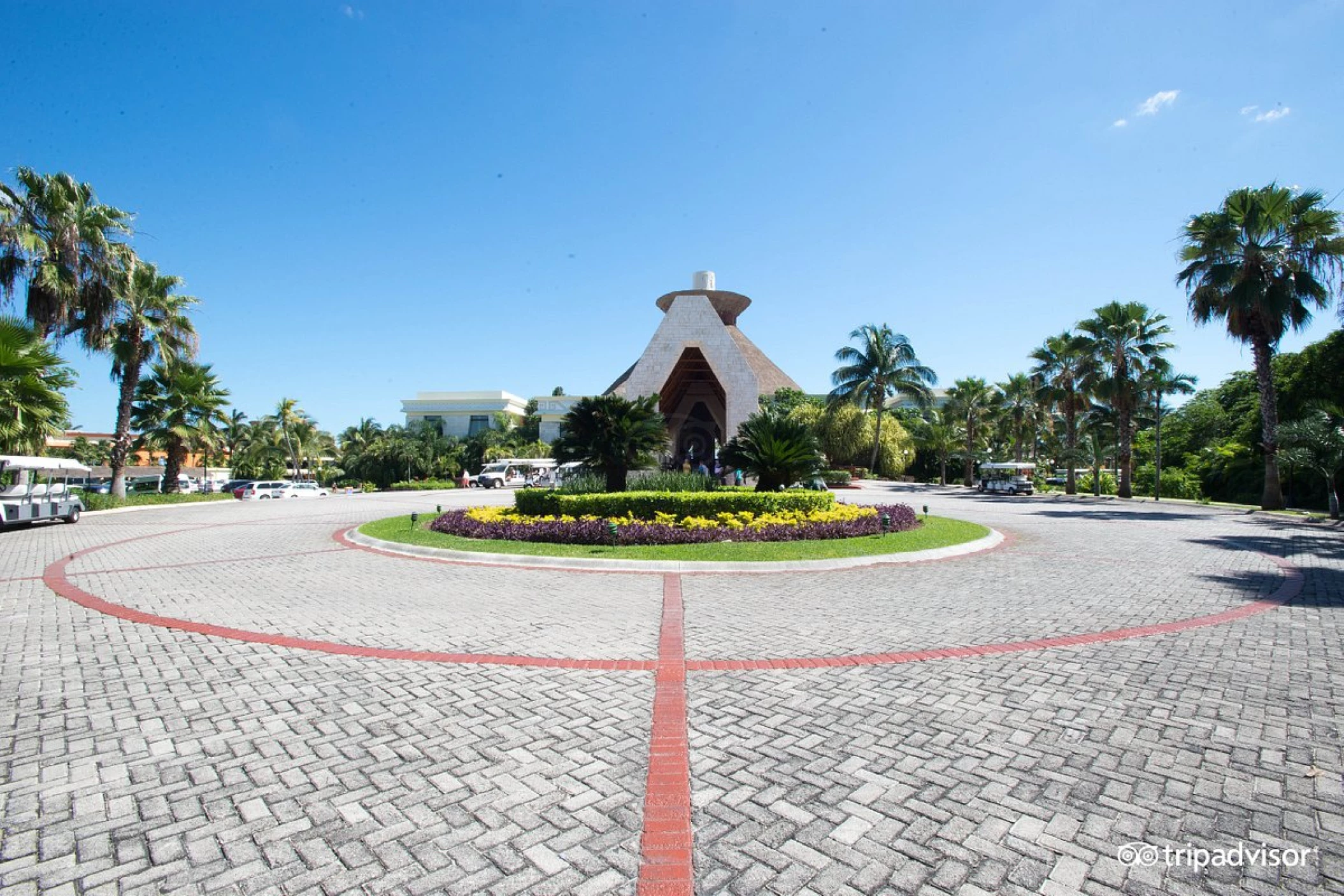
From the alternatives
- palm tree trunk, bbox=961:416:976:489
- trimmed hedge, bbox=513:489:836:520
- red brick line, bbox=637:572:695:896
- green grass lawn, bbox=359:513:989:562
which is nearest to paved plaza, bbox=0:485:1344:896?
red brick line, bbox=637:572:695:896

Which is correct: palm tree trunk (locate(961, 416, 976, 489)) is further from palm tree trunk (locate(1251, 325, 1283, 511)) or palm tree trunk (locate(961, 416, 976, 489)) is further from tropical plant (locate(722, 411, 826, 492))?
tropical plant (locate(722, 411, 826, 492))

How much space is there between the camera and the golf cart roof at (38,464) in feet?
59.6

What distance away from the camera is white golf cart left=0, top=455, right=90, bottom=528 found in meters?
17.8

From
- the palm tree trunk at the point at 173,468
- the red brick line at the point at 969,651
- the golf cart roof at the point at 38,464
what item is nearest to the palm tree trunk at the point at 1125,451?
the red brick line at the point at 969,651

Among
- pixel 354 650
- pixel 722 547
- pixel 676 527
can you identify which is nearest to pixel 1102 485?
pixel 676 527

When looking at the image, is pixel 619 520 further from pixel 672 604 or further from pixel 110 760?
pixel 110 760

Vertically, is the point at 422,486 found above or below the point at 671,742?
above

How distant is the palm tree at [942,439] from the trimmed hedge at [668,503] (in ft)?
127

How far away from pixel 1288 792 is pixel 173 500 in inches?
1503

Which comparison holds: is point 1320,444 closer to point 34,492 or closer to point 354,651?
point 354,651

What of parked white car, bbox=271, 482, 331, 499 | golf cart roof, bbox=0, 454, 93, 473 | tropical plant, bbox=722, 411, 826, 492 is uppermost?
tropical plant, bbox=722, 411, 826, 492

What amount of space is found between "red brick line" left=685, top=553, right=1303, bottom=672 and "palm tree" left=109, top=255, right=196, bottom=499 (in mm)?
31460

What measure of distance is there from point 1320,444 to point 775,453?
17.6 meters

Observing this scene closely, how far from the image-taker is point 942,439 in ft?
165
